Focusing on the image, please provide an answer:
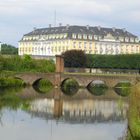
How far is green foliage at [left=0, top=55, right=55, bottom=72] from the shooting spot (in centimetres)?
7262

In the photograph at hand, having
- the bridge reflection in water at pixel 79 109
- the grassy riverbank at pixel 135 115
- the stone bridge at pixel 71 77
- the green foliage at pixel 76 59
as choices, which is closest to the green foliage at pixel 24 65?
the stone bridge at pixel 71 77

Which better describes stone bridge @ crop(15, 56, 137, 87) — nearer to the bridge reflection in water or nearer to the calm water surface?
the bridge reflection in water

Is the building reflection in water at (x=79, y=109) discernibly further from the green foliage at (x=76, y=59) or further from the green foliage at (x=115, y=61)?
the green foliage at (x=76, y=59)

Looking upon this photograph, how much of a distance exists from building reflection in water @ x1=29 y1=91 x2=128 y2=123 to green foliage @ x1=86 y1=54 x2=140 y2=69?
127ft

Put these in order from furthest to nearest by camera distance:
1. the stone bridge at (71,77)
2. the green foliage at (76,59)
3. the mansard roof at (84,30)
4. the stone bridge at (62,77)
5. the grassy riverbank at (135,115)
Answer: the mansard roof at (84,30), the green foliage at (76,59), the stone bridge at (62,77), the stone bridge at (71,77), the grassy riverbank at (135,115)

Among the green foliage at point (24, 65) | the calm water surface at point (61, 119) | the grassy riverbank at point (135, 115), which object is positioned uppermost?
the green foliage at point (24, 65)

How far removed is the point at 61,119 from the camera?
35.8 metres

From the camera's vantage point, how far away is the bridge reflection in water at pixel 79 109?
36594 millimetres

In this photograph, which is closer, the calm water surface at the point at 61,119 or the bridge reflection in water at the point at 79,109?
the calm water surface at the point at 61,119

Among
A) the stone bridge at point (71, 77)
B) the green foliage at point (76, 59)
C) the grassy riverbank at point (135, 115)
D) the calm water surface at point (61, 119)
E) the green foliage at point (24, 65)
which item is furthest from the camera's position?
the green foliage at point (76, 59)

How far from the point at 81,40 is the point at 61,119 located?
101246mm

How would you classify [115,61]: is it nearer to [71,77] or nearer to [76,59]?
[76,59]

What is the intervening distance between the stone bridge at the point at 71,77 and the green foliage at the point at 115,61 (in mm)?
19505

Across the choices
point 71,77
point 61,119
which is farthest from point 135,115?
point 71,77
